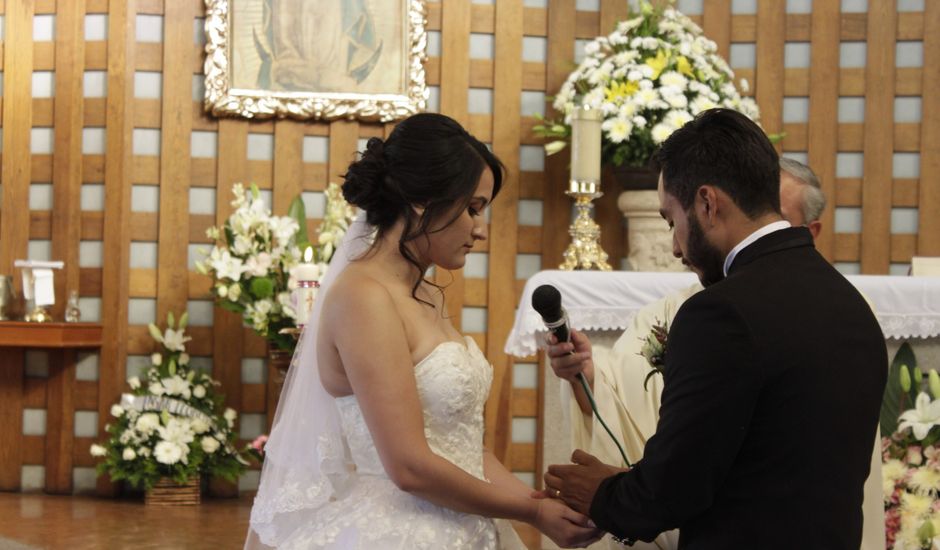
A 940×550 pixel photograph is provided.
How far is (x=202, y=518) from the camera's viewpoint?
5301mm

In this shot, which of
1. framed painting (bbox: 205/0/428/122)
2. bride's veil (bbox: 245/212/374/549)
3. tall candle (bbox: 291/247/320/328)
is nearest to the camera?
bride's veil (bbox: 245/212/374/549)

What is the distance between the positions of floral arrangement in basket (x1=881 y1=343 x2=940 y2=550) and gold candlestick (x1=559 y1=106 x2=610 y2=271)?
2.11 metres

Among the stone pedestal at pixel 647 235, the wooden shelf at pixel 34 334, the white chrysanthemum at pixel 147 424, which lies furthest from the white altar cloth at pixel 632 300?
the wooden shelf at pixel 34 334

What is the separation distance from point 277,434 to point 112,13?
11.9 ft

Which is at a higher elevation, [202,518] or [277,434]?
[277,434]

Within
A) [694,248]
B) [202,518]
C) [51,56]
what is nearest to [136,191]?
[51,56]

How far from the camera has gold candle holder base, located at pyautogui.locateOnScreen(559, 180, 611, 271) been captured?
541 cm

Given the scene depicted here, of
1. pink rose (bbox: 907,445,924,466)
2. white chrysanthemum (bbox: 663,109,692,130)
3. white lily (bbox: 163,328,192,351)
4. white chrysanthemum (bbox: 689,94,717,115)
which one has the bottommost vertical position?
white lily (bbox: 163,328,192,351)

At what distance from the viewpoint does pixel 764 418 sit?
6.39ft

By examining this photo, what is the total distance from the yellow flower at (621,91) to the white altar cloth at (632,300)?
1.11 meters

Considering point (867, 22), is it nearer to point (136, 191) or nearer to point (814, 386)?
point (136, 191)

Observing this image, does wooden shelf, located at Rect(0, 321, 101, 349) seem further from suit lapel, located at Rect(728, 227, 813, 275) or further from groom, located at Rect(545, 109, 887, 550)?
suit lapel, located at Rect(728, 227, 813, 275)

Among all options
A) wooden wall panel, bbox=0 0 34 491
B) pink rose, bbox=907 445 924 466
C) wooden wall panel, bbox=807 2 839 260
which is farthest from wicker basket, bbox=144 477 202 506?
pink rose, bbox=907 445 924 466

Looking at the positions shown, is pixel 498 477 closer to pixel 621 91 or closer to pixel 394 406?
pixel 394 406
